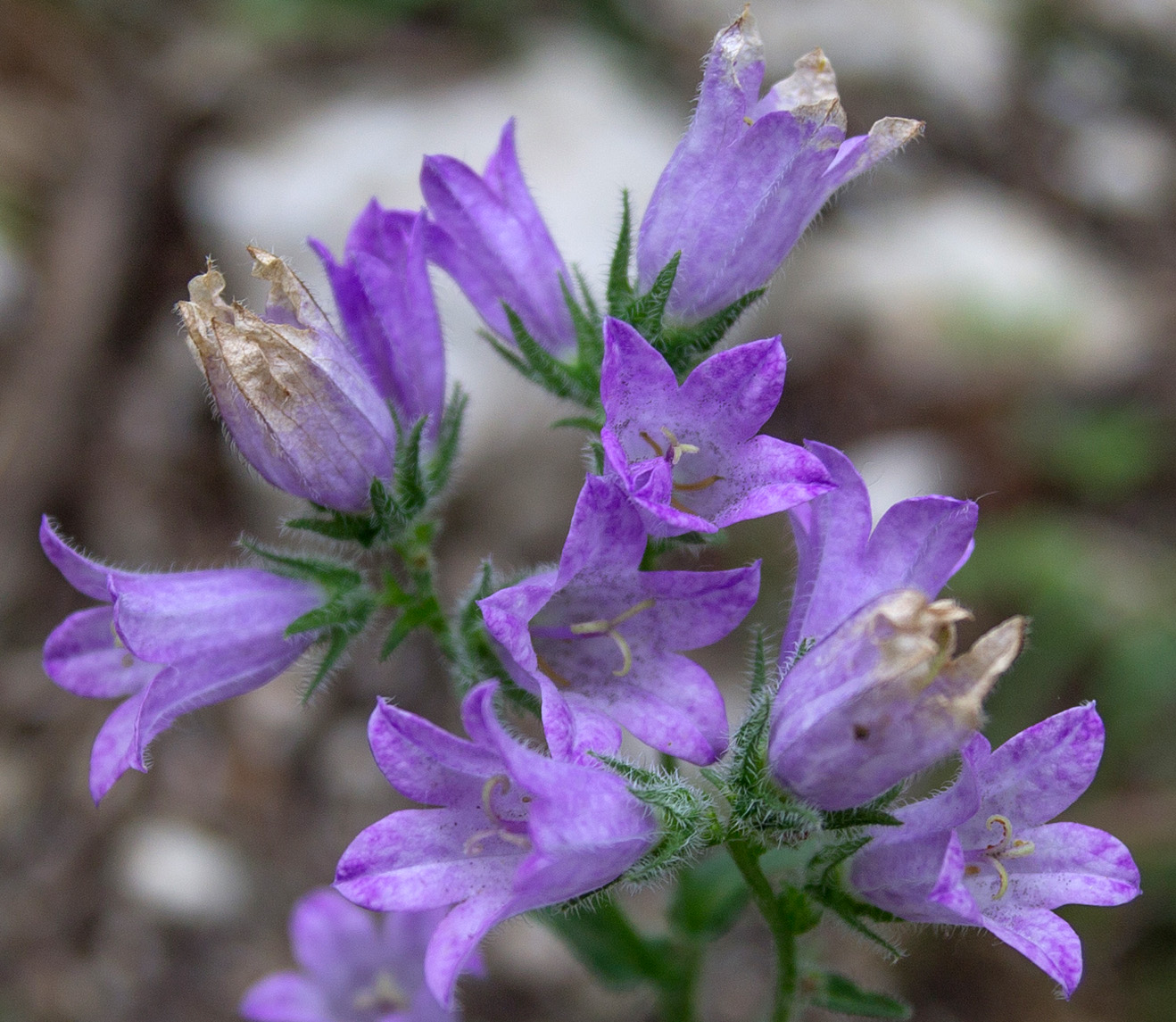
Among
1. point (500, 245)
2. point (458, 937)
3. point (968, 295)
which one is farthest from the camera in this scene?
point (968, 295)

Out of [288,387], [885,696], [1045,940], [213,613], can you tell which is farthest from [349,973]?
[885,696]

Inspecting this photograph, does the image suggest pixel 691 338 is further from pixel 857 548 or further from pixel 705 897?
pixel 705 897

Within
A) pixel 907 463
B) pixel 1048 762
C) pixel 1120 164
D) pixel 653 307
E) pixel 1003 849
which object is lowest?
pixel 907 463

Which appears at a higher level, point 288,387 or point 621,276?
point 621,276

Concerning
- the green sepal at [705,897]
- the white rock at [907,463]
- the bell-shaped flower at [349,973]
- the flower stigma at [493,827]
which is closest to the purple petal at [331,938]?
the bell-shaped flower at [349,973]

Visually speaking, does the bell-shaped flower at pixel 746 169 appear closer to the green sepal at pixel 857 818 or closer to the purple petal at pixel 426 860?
the green sepal at pixel 857 818

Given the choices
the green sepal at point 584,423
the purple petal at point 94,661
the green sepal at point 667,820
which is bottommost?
the purple petal at point 94,661
